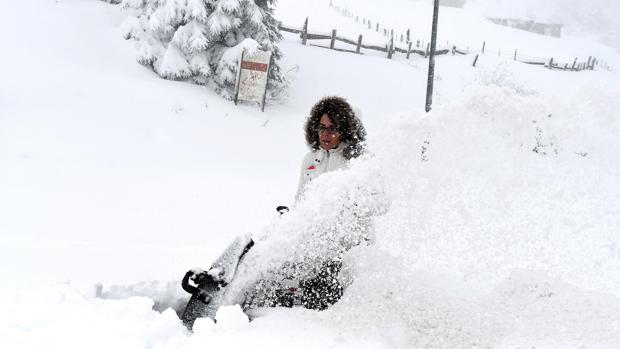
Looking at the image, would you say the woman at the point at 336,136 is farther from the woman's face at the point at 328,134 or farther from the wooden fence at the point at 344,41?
the wooden fence at the point at 344,41

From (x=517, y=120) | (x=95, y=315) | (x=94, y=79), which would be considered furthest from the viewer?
(x=94, y=79)

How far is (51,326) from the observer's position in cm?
218

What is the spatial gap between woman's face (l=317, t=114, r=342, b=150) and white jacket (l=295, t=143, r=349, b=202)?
5cm

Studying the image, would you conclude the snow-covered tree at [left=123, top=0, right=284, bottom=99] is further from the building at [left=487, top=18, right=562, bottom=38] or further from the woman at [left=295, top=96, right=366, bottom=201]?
the building at [left=487, top=18, right=562, bottom=38]

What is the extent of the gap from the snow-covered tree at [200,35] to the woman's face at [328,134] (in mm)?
9444

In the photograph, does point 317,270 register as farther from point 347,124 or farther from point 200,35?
point 200,35

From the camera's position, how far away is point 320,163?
12.5 ft

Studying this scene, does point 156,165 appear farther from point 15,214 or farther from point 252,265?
point 252,265

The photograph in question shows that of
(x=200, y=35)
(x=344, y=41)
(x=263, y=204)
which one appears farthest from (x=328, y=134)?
(x=344, y=41)

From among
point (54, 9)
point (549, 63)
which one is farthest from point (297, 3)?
point (54, 9)

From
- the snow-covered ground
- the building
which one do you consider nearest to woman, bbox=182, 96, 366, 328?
the snow-covered ground

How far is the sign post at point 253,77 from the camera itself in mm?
12945

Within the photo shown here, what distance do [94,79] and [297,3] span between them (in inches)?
1341

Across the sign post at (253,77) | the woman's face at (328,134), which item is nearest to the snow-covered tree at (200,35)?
the sign post at (253,77)
